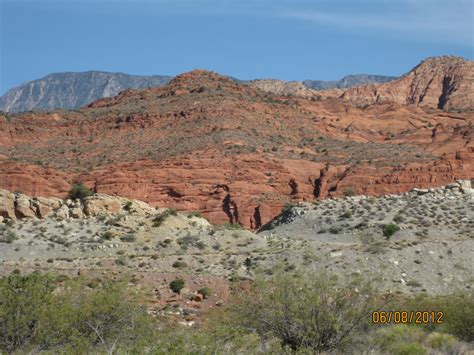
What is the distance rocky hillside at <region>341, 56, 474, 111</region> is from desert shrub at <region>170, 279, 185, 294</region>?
116012mm

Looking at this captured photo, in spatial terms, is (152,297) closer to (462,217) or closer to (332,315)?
(332,315)

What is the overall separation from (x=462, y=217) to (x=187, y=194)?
93.1ft

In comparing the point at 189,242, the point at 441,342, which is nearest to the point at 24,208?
the point at 189,242

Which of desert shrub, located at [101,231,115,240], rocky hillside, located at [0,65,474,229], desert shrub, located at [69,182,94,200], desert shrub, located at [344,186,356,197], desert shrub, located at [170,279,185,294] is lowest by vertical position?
desert shrub, located at [170,279,185,294]

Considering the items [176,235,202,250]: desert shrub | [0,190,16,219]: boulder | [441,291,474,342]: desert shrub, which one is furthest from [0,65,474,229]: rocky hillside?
[441,291,474,342]: desert shrub

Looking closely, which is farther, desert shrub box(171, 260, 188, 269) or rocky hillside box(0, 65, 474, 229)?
rocky hillside box(0, 65, 474, 229)

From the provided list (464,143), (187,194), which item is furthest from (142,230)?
(464,143)

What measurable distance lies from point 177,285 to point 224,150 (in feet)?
134

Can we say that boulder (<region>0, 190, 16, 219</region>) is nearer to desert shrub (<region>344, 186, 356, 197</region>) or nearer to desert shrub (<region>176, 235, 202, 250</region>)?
desert shrub (<region>176, 235, 202, 250</region>)

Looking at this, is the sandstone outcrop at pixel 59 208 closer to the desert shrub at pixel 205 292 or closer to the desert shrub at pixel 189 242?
the desert shrub at pixel 189 242

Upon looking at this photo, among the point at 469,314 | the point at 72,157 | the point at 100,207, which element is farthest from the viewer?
the point at 72,157

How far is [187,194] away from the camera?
6375cm

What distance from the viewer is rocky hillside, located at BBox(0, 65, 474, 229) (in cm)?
6316
